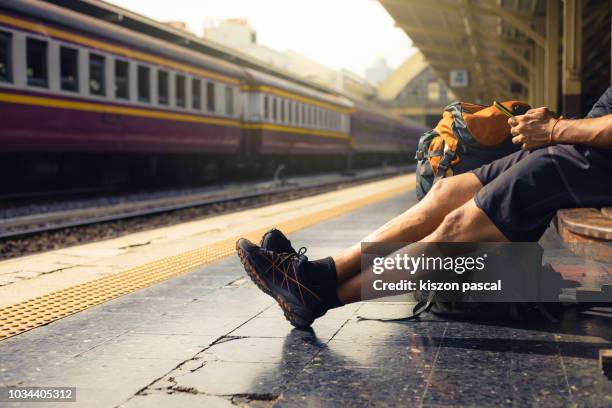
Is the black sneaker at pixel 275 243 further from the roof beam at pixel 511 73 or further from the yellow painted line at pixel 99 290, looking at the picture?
the roof beam at pixel 511 73

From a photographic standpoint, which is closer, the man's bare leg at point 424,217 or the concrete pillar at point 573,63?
the man's bare leg at point 424,217

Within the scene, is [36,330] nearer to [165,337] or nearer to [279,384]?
[165,337]

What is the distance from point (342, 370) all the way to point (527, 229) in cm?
83

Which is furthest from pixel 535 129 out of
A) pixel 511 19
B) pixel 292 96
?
pixel 292 96

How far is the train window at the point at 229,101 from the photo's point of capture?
17.2 m

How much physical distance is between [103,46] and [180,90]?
2.93 metres

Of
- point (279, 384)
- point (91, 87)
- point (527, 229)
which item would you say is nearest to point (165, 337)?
point (279, 384)

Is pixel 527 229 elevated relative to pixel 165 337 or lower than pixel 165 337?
elevated

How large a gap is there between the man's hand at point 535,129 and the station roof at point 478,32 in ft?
29.6

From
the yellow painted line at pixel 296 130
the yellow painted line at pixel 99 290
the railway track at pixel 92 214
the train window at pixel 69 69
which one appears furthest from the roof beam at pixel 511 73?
the yellow painted line at pixel 99 290

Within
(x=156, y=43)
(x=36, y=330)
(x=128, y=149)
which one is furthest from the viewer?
(x=156, y=43)

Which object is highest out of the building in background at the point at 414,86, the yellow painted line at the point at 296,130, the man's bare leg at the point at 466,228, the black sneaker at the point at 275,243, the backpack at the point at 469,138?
the building in background at the point at 414,86

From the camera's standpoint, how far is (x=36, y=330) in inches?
128

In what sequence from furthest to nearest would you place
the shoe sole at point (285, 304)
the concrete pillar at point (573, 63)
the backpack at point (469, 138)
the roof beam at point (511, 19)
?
the roof beam at point (511, 19) < the concrete pillar at point (573, 63) < the backpack at point (469, 138) < the shoe sole at point (285, 304)
